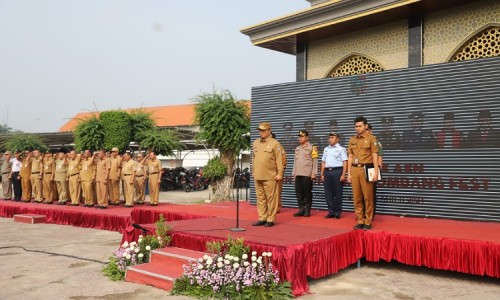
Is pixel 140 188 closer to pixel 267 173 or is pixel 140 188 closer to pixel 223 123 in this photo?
pixel 223 123

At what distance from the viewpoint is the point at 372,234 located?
545 cm

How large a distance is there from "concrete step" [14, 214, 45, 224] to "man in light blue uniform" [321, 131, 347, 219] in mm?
6267

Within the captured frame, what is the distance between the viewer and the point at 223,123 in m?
11.7

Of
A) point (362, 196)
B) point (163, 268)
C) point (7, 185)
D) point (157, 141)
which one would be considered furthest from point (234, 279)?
point (157, 141)

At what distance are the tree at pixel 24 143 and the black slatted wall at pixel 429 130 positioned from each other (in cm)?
1699

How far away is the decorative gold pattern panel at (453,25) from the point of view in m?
7.55

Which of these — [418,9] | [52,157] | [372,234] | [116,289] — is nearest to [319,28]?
[418,9]

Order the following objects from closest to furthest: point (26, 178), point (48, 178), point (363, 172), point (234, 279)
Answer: point (234, 279), point (363, 172), point (48, 178), point (26, 178)

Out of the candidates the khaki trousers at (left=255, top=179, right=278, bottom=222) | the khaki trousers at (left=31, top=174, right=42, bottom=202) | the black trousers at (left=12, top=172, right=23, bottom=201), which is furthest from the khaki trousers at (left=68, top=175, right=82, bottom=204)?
the khaki trousers at (left=255, top=179, right=278, bottom=222)

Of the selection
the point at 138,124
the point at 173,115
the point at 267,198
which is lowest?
the point at 267,198

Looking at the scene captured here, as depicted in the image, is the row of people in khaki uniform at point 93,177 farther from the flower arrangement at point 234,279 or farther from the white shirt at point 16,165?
the flower arrangement at point 234,279

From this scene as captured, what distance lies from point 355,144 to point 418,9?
11.9 feet

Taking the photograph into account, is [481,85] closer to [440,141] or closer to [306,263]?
[440,141]

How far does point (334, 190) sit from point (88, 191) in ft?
18.8
